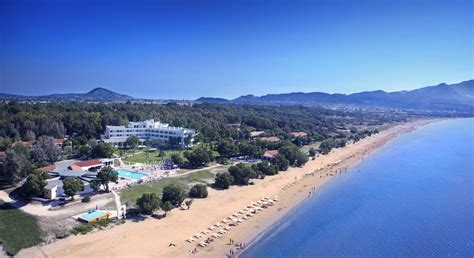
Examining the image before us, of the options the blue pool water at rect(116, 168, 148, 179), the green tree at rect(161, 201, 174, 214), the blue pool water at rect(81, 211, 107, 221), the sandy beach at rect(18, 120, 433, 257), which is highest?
the blue pool water at rect(116, 168, 148, 179)

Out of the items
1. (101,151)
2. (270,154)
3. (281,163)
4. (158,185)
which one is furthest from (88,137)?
(281,163)

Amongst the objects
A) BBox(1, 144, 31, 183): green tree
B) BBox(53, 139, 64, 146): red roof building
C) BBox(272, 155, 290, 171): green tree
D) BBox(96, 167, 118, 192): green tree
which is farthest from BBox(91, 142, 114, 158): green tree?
BBox(272, 155, 290, 171): green tree

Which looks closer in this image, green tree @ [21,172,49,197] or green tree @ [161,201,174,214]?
green tree @ [161,201,174,214]

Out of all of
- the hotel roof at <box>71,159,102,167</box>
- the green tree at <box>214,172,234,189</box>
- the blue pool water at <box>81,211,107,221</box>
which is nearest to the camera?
the blue pool water at <box>81,211,107,221</box>

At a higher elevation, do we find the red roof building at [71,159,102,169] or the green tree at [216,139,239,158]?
the red roof building at [71,159,102,169]

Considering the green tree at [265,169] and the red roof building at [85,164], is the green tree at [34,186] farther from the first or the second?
the green tree at [265,169]

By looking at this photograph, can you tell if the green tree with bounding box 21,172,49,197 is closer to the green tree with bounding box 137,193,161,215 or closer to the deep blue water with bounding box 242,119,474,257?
the green tree with bounding box 137,193,161,215

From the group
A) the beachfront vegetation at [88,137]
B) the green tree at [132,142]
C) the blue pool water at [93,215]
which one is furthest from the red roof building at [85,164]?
the blue pool water at [93,215]
